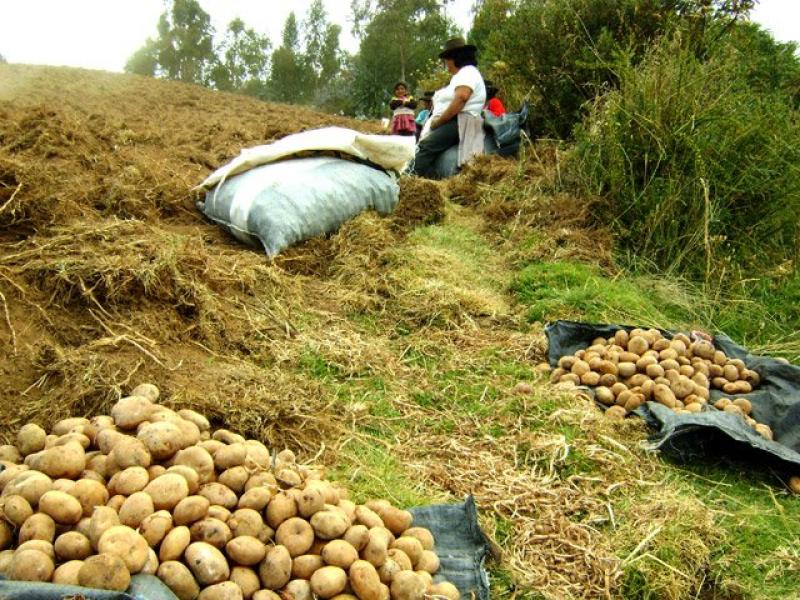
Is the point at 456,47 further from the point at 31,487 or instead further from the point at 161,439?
the point at 31,487

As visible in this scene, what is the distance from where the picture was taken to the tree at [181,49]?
128ft

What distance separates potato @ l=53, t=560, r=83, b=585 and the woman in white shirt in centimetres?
619

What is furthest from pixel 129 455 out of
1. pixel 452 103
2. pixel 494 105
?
pixel 494 105

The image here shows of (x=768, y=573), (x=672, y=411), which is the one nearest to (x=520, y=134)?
(x=672, y=411)

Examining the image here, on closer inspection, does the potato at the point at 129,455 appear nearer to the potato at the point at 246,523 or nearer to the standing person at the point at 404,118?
the potato at the point at 246,523

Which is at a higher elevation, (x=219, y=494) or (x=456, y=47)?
(x=456, y=47)

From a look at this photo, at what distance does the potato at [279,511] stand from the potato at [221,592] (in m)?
0.23

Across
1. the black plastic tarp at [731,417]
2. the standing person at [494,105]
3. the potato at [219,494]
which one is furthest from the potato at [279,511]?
the standing person at [494,105]

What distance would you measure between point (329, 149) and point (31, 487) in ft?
12.6

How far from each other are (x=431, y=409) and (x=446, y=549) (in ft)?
3.36

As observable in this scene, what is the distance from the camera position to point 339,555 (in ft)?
5.85

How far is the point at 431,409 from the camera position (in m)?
3.13

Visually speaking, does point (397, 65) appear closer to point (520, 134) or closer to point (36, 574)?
point (520, 134)

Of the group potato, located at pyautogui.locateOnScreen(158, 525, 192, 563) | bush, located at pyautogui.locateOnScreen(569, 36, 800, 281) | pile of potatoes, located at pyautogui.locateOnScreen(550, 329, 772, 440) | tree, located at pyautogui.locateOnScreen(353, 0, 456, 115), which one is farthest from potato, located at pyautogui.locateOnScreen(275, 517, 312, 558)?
tree, located at pyautogui.locateOnScreen(353, 0, 456, 115)
